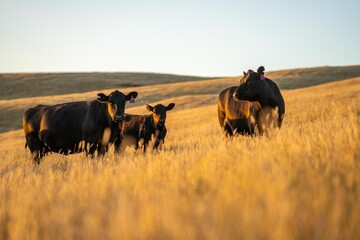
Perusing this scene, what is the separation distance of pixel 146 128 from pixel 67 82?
7109cm

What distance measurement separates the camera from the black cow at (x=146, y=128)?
39.4 ft

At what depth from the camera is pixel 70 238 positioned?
2.08 m

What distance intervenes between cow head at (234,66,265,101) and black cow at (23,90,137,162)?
2.91 metres

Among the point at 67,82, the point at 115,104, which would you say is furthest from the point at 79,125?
the point at 67,82

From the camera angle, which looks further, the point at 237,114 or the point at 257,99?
the point at 237,114

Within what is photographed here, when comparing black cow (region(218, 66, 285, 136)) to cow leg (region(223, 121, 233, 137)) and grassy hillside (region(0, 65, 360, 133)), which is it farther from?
grassy hillside (region(0, 65, 360, 133))

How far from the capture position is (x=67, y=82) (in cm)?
7969

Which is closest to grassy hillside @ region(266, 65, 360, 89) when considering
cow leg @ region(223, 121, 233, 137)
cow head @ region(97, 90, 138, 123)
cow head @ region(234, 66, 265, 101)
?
cow leg @ region(223, 121, 233, 137)

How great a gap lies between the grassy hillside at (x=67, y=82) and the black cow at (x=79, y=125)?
60.7 metres

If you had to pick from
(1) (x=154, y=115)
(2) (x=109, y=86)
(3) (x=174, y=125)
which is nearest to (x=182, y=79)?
(2) (x=109, y=86)

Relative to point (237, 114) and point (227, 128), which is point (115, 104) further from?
point (227, 128)

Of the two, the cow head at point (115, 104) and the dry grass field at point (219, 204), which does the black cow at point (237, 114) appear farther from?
the dry grass field at point (219, 204)

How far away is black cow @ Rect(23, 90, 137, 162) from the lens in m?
9.88

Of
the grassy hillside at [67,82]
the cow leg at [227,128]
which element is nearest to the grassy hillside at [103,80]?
the grassy hillside at [67,82]
